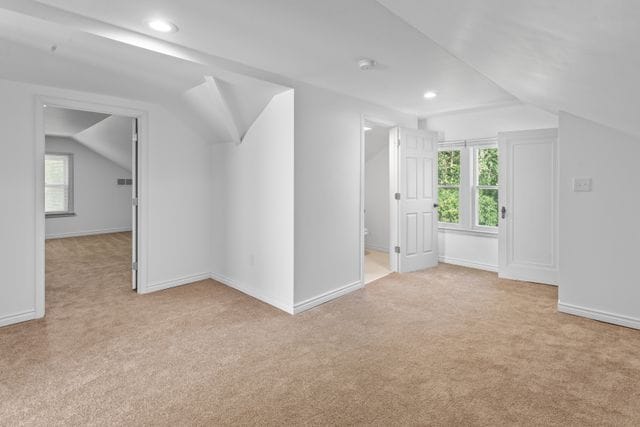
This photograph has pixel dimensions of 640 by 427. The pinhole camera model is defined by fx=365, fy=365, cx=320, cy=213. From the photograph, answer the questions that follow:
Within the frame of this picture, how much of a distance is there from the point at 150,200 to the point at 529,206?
430 centimetres

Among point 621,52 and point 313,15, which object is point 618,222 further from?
point 313,15

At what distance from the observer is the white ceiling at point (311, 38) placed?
1957 mm

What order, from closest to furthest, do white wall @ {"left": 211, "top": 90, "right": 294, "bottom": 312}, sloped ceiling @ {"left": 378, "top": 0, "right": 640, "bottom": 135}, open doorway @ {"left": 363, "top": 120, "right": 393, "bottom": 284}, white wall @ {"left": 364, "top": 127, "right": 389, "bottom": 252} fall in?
sloped ceiling @ {"left": 378, "top": 0, "right": 640, "bottom": 135}, white wall @ {"left": 211, "top": 90, "right": 294, "bottom": 312}, open doorway @ {"left": 363, "top": 120, "right": 393, "bottom": 284}, white wall @ {"left": 364, "top": 127, "right": 389, "bottom": 252}

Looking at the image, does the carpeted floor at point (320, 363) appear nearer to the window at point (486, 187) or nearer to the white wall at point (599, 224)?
the white wall at point (599, 224)

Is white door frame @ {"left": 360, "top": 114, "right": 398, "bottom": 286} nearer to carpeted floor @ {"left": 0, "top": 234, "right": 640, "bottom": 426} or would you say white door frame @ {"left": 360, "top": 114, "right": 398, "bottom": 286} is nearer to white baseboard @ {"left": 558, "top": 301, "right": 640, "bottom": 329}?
carpeted floor @ {"left": 0, "top": 234, "right": 640, "bottom": 426}

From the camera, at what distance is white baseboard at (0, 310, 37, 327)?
3002mm

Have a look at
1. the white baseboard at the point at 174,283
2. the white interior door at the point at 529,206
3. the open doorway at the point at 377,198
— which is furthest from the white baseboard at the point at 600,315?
the white baseboard at the point at 174,283

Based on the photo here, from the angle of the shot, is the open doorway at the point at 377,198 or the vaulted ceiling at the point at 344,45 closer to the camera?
the vaulted ceiling at the point at 344,45

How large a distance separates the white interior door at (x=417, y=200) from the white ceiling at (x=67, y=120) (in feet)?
15.3

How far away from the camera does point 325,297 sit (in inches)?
143

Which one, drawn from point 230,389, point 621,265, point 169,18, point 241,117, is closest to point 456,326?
point 621,265

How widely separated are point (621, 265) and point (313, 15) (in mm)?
3119

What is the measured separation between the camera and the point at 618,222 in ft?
9.95

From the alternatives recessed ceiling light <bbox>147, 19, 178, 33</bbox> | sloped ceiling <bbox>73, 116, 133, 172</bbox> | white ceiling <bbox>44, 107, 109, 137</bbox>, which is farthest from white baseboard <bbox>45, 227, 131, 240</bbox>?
recessed ceiling light <bbox>147, 19, 178, 33</bbox>
